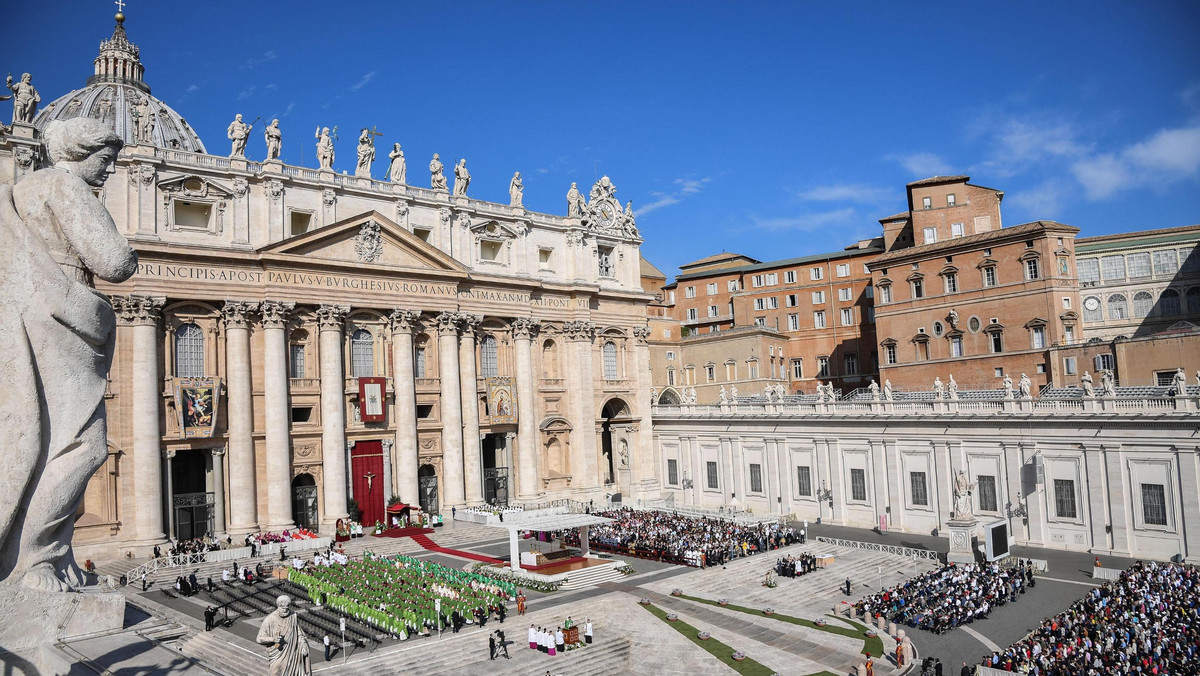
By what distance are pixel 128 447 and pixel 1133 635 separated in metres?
41.2

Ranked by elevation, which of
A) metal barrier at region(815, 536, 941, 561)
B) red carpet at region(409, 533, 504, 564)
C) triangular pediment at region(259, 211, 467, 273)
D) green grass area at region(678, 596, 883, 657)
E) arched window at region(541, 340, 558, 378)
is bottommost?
green grass area at region(678, 596, 883, 657)

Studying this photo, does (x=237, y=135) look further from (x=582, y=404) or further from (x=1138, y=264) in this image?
(x=1138, y=264)

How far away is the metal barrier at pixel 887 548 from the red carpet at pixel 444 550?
54.7 feet

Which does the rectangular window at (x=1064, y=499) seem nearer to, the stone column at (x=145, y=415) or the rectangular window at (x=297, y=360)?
the rectangular window at (x=297, y=360)

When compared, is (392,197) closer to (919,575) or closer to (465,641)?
(465,641)

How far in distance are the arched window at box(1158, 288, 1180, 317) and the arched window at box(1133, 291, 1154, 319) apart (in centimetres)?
57

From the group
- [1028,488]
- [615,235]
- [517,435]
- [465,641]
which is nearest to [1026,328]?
[1028,488]

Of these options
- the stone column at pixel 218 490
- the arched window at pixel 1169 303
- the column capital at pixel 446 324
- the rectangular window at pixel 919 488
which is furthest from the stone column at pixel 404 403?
the arched window at pixel 1169 303

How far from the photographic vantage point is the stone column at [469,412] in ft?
170

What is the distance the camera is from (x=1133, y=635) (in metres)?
23.6

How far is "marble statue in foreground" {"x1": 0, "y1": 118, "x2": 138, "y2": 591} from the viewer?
822 centimetres

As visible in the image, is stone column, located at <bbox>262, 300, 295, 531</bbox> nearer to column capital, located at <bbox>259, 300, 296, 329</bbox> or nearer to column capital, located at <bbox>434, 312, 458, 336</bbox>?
column capital, located at <bbox>259, 300, 296, 329</bbox>

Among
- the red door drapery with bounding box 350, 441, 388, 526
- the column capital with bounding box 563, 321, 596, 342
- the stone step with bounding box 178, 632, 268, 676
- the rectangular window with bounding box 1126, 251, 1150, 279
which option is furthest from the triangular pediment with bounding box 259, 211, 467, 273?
the rectangular window with bounding box 1126, 251, 1150, 279

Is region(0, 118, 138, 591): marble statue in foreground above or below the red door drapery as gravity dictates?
above
